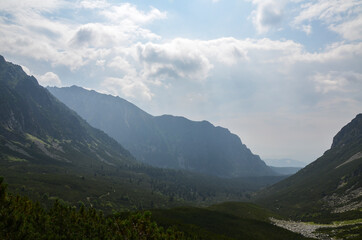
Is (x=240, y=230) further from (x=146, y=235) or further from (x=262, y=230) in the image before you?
(x=146, y=235)

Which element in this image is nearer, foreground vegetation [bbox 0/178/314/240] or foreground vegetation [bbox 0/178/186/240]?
foreground vegetation [bbox 0/178/186/240]

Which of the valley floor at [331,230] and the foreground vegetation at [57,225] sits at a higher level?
the foreground vegetation at [57,225]

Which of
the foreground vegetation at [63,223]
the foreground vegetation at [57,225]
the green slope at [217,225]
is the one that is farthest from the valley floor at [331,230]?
the foreground vegetation at [57,225]

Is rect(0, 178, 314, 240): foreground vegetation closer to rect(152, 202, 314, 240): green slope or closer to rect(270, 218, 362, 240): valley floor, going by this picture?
rect(152, 202, 314, 240): green slope

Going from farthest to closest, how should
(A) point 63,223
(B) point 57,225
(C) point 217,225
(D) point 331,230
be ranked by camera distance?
1. (C) point 217,225
2. (D) point 331,230
3. (A) point 63,223
4. (B) point 57,225

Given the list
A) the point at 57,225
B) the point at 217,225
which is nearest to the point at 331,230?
the point at 217,225

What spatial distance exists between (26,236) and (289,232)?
149m

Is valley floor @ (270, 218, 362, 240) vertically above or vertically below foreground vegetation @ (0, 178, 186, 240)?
below

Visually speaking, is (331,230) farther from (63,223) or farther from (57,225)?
(57,225)

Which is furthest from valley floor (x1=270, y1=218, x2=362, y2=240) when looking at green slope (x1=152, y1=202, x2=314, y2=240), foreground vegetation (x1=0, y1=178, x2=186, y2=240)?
foreground vegetation (x1=0, y1=178, x2=186, y2=240)

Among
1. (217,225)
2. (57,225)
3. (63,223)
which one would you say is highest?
(63,223)

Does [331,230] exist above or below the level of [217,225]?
above

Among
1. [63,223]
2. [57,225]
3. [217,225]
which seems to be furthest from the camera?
[217,225]

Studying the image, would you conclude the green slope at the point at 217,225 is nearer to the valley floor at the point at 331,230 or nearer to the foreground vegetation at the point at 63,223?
the valley floor at the point at 331,230
